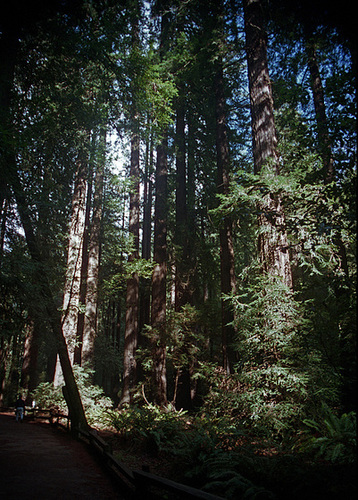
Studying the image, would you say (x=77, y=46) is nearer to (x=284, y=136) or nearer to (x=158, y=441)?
(x=284, y=136)

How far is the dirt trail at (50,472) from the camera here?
18.2 ft

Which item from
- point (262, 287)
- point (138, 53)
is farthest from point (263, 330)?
point (138, 53)

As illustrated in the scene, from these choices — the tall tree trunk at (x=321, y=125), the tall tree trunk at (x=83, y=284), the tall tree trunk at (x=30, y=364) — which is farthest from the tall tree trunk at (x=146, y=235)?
the tall tree trunk at (x=321, y=125)

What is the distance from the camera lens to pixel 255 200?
25.7 ft

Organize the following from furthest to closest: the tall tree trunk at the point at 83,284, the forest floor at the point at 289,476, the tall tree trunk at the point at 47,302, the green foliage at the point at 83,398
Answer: the tall tree trunk at the point at 83,284 → the green foliage at the point at 83,398 → the tall tree trunk at the point at 47,302 → the forest floor at the point at 289,476

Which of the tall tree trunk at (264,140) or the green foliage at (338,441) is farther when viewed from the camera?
the tall tree trunk at (264,140)

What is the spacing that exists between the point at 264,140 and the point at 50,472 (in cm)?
982

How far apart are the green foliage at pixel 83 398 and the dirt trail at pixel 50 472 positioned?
3.80 metres

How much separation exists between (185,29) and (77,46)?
10.4 metres

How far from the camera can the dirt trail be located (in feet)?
18.2

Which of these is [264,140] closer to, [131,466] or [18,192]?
[18,192]

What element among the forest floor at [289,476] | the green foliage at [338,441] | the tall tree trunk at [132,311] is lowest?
the forest floor at [289,476]

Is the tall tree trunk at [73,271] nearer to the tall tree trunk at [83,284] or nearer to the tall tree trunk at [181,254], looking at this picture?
the tall tree trunk at [83,284]

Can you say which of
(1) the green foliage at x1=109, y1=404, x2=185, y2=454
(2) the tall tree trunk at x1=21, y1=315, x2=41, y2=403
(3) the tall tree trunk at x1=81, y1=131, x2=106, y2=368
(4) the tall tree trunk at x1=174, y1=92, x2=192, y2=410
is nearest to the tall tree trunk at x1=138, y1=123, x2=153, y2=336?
(4) the tall tree trunk at x1=174, y1=92, x2=192, y2=410
